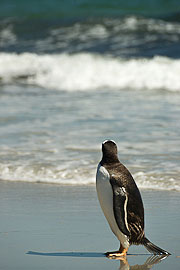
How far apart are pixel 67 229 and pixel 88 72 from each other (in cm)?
881

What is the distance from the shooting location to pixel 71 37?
50.0ft

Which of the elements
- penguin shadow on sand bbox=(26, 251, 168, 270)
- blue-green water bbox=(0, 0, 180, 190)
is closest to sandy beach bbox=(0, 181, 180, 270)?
penguin shadow on sand bbox=(26, 251, 168, 270)

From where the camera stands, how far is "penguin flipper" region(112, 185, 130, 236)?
329 cm

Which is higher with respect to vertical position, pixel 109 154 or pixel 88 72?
pixel 109 154

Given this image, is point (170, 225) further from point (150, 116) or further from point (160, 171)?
point (150, 116)

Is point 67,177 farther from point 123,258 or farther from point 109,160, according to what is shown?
point 123,258

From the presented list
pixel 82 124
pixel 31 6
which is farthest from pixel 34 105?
pixel 31 6

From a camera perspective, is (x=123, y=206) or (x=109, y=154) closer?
(x=123, y=206)

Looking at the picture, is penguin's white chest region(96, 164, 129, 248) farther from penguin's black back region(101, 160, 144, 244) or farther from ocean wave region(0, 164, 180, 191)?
ocean wave region(0, 164, 180, 191)

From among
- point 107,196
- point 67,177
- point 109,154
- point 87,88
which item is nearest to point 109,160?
point 109,154

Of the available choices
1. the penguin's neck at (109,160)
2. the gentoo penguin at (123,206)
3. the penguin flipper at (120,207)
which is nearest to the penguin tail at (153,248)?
the gentoo penguin at (123,206)

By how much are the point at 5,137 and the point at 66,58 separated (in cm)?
692

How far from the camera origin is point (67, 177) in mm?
5328

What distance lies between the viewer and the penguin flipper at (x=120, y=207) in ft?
10.8
